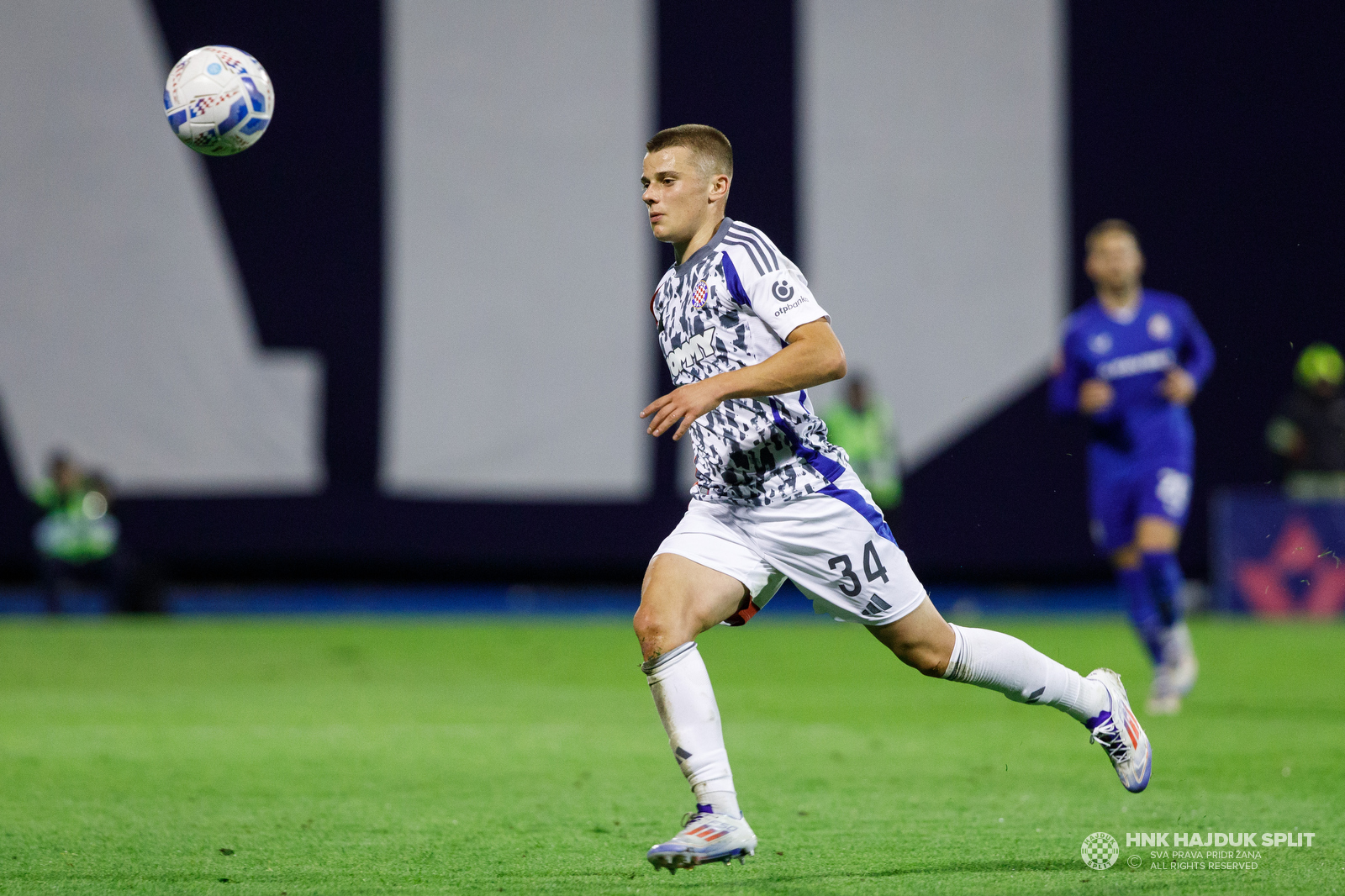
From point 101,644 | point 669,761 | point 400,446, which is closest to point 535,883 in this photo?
point 669,761

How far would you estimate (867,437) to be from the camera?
15.2 metres

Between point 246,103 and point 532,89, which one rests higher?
point 246,103

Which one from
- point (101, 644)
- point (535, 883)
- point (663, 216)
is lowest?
point (101, 644)

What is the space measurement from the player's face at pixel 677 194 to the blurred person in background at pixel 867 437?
10594mm

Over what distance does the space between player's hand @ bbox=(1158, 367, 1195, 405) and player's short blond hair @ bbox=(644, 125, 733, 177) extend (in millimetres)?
4492

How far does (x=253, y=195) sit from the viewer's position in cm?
1692

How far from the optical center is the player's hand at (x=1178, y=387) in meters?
8.32

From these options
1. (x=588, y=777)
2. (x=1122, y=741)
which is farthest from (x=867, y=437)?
(x=1122, y=741)

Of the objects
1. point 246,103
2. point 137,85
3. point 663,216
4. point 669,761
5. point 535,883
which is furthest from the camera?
point 137,85

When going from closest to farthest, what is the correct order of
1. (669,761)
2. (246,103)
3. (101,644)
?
(246,103) < (669,761) < (101,644)

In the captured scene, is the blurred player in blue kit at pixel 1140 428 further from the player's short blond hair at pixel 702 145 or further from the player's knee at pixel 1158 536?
the player's short blond hair at pixel 702 145

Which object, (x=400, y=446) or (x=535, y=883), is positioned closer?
(x=535, y=883)

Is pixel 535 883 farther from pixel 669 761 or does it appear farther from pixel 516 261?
pixel 516 261

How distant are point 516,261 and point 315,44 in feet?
10.5
